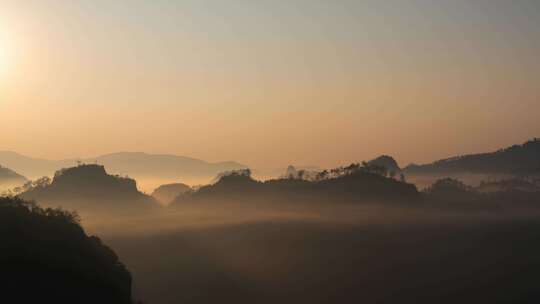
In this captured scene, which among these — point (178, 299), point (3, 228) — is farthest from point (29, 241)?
point (178, 299)

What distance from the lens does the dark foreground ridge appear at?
67250 mm

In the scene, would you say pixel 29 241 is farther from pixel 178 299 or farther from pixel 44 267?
pixel 178 299

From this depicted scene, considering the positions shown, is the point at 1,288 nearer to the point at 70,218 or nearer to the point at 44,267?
the point at 44,267

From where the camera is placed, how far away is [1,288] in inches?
2542

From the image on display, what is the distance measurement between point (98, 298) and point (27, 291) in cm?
935

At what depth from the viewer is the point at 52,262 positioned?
239 feet

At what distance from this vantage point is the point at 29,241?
7731 centimetres

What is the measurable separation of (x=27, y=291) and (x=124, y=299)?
14009 mm

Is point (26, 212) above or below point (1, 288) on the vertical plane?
above

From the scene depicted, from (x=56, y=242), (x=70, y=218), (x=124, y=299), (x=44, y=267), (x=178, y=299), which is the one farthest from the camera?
(x=178, y=299)

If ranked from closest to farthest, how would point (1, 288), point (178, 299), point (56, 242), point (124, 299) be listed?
point (1, 288) → point (124, 299) → point (56, 242) → point (178, 299)

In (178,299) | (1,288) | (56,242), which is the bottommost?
(178,299)

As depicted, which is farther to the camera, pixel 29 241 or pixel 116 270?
pixel 116 270

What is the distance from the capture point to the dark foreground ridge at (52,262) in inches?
2648
